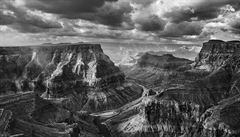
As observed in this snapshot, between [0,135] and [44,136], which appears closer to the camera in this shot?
[0,135]

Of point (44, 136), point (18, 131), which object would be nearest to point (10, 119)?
point (18, 131)

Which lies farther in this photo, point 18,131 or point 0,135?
point 18,131

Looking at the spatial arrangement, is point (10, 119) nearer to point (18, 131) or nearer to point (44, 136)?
point (18, 131)

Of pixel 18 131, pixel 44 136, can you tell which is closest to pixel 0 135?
pixel 18 131

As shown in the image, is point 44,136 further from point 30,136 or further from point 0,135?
point 0,135

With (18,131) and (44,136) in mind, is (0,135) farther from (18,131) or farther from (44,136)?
(44,136)

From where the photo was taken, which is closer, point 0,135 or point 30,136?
point 0,135
